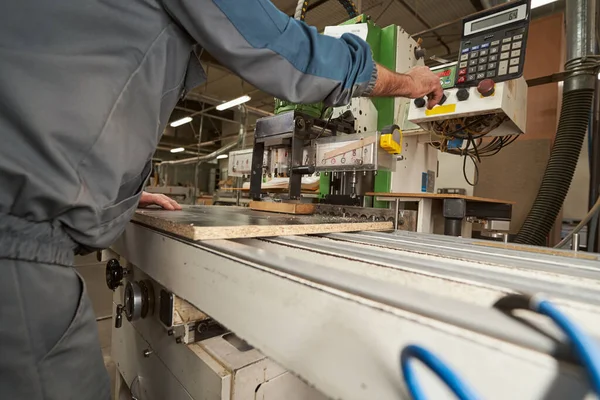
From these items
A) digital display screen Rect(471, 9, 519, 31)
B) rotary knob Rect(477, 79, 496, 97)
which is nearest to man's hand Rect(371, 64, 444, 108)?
rotary knob Rect(477, 79, 496, 97)

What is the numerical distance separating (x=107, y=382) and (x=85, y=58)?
0.63 metres

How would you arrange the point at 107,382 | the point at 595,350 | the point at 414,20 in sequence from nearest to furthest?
the point at 595,350
the point at 107,382
the point at 414,20

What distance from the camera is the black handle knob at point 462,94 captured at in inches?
48.6

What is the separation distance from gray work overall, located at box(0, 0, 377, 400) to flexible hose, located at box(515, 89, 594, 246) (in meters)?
2.00

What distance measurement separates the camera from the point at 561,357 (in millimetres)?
234

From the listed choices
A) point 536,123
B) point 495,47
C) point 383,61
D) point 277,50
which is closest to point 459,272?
point 277,50

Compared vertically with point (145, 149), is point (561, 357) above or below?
below

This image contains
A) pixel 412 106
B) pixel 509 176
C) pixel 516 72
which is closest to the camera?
pixel 516 72

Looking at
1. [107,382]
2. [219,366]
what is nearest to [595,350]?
[219,366]

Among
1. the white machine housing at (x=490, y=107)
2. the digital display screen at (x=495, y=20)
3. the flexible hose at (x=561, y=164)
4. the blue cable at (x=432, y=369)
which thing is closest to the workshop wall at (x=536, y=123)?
the flexible hose at (x=561, y=164)

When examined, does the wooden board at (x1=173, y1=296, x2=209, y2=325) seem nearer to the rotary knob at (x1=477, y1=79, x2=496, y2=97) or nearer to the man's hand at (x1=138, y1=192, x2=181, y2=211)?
the man's hand at (x1=138, y1=192, x2=181, y2=211)

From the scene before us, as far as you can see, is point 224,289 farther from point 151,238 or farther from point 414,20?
point 414,20

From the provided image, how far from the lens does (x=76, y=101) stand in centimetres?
52

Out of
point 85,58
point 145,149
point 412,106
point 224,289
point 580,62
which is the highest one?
point 580,62
